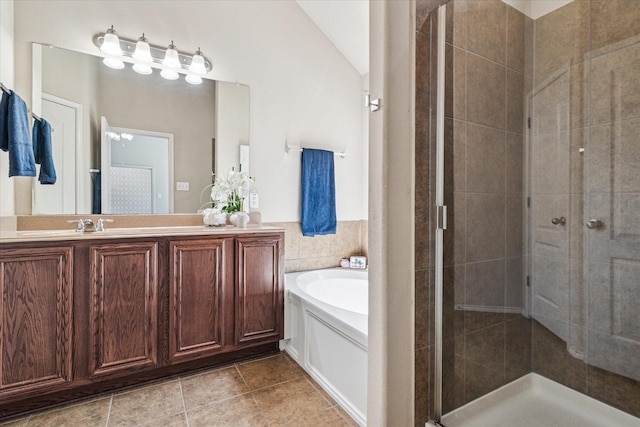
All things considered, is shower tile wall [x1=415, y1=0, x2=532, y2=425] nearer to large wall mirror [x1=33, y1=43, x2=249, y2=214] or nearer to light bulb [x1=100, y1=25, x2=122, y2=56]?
large wall mirror [x1=33, y1=43, x2=249, y2=214]

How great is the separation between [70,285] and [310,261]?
1.82m

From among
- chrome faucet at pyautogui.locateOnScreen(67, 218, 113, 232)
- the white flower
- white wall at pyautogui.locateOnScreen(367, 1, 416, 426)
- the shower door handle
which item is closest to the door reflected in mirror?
chrome faucet at pyautogui.locateOnScreen(67, 218, 113, 232)

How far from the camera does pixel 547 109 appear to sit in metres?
1.34

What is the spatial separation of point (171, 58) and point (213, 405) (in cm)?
244

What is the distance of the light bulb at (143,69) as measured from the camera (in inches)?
93.8

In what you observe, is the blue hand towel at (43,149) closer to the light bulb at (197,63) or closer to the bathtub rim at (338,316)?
the light bulb at (197,63)

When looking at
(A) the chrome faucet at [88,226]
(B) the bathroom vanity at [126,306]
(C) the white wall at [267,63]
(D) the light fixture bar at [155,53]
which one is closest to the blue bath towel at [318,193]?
(C) the white wall at [267,63]

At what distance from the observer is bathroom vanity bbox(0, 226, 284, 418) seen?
1637mm

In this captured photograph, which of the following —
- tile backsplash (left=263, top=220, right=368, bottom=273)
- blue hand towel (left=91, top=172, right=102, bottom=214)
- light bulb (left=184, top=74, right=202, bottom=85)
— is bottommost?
Result: tile backsplash (left=263, top=220, right=368, bottom=273)

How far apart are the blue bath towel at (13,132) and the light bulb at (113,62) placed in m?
0.66

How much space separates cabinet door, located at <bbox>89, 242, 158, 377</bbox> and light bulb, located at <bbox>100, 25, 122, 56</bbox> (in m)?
1.45

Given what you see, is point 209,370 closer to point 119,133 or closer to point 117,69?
point 119,133

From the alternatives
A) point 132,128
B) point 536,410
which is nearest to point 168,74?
point 132,128

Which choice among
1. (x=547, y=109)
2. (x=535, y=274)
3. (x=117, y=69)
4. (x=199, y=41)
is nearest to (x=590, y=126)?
(x=547, y=109)
